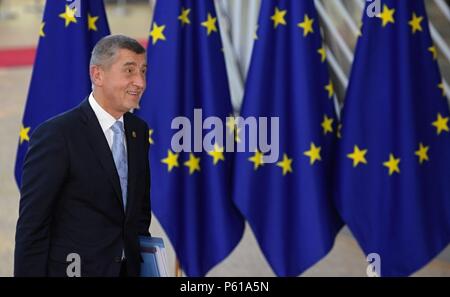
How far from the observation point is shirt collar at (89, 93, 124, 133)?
2.25 metres

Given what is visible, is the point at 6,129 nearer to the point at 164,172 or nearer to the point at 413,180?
the point at 164,172

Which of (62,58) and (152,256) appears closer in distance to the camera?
(152,256)

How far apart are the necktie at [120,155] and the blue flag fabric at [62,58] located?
160 centimetres

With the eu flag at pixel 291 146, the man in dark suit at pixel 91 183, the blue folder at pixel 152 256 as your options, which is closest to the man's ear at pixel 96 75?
the man in dark suit at pixel 91 183

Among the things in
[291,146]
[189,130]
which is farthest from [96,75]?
[291,146]

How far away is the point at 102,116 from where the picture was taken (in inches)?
88.8

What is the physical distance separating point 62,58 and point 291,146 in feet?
4.10

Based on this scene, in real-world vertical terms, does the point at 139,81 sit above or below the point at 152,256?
above

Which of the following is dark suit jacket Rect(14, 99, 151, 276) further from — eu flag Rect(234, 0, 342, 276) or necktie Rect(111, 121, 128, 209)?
eu flag Rect(234, 0, 342, 276)

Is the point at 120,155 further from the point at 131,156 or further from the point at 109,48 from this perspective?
the point at 109,48

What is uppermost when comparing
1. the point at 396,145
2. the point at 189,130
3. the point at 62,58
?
the point at 62,58

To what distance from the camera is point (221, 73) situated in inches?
158

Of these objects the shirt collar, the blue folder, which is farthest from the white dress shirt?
→ the blue folder

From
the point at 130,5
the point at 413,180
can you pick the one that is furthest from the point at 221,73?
the point at 130,5
